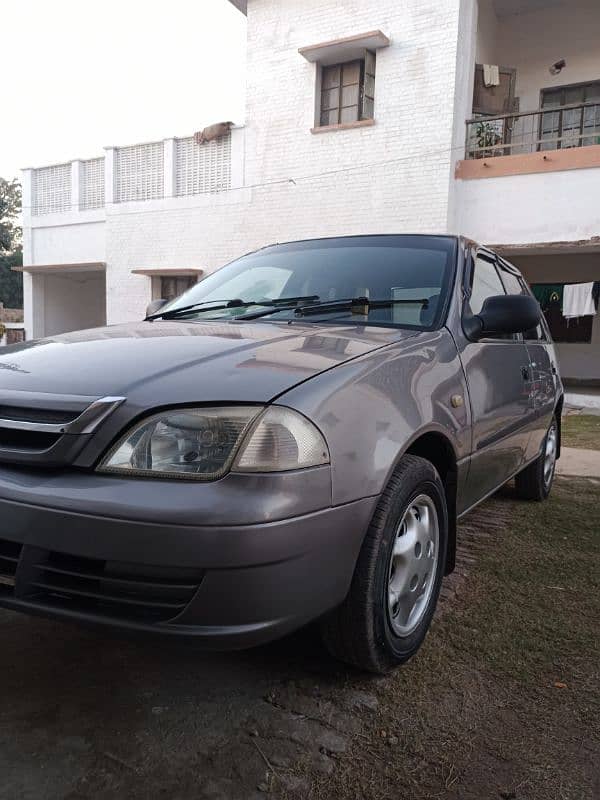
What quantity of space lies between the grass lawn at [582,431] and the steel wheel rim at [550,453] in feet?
7.99

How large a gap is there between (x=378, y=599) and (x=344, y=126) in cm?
1183

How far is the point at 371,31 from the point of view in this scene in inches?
460

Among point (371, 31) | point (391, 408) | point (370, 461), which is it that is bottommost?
point (370, 461)

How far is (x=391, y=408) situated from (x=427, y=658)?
0.92 m

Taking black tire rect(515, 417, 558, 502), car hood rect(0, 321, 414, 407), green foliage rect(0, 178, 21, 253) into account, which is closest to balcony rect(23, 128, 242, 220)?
black tire rect(515, 417, 558, 502)

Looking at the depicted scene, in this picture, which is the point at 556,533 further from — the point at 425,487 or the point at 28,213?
the point at 28,213

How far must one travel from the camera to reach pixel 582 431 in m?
7.97

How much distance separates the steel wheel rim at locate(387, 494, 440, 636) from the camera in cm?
204

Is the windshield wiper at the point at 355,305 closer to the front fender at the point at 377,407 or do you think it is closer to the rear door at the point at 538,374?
the front fender at the point at 377,407

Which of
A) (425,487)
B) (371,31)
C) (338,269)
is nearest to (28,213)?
(371,31)

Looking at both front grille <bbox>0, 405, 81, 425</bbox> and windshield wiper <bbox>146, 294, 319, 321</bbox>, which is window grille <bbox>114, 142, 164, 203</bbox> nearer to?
windshield wiper <bbox>146, 294, 319, 321</bbox>

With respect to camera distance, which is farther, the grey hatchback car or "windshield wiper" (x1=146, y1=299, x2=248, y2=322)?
"windshield wiper" (x1=146, y1=299, x2=248, y2=322)

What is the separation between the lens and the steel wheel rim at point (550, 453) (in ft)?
14.2

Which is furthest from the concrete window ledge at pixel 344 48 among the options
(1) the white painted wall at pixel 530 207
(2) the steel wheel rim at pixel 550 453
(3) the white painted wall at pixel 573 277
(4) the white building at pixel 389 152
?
(2) the steel wheel rim at pixel 550 453
